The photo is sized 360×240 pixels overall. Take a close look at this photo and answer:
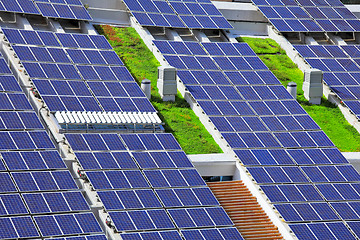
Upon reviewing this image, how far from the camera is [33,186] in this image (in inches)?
1642

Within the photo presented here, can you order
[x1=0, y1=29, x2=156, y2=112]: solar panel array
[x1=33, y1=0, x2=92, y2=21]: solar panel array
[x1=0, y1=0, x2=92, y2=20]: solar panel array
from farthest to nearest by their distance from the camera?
[x1=33, y1=0, x2=92, y2=21]: solar panel array, [x1=0, y1=0, x2=92, y2=20]: solar panel array, [x1=0, y1=29, x2=156, y2=112]: solar panel array

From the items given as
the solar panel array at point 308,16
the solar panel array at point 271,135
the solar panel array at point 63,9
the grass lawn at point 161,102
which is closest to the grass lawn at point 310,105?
the solar panel array at point 271,135

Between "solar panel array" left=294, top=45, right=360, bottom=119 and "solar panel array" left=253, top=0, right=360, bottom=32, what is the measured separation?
343 centimetres

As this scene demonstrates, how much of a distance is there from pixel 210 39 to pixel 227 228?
25038 millimetres

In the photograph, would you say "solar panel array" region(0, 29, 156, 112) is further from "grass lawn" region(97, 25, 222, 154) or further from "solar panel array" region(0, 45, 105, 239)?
"solar panel array" region(0, 45, 105, 239)

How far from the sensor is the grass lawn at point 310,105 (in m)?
54.4

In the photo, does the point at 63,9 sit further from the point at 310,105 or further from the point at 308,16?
the point at 308,16

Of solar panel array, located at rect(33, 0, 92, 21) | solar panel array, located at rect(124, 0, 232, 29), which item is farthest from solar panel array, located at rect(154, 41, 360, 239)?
solar panel array, located at rect(33, 0, 92, 21)

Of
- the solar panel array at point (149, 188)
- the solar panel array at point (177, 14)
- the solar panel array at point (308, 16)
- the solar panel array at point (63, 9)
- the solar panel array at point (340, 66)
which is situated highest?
the solar panel array at point (63, 9)

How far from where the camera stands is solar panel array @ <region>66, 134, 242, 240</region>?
42062mm

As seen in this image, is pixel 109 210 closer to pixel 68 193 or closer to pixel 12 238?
pixel 68 193

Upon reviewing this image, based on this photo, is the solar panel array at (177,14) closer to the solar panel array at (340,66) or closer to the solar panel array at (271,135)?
the solar panel array at (271,135)

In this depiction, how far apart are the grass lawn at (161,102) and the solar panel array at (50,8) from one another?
7.44 feet

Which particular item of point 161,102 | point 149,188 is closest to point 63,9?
point 161,102
